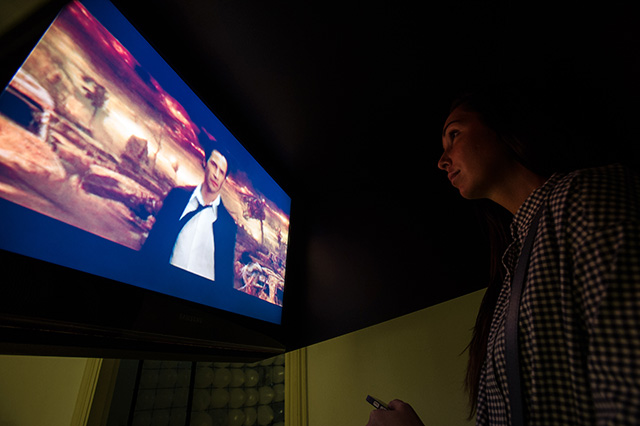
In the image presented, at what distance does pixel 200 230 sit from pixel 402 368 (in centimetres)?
128

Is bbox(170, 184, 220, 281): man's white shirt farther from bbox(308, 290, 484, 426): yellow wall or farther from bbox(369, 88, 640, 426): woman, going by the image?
bbox(308, 290, 484, 426): yellow wall

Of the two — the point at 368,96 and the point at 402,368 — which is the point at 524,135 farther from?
the point at 402,368

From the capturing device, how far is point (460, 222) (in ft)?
4.96

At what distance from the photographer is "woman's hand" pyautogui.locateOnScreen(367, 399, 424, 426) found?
29.6 inches

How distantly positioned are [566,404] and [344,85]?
1156 millimetres

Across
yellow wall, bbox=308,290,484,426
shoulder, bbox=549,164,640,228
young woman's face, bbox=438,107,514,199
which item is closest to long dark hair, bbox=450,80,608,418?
young woman's face, bbox=438,107,514,199

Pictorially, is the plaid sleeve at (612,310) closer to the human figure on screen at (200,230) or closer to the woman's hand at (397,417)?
the woman's hand at (397,417)

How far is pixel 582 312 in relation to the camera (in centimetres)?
44

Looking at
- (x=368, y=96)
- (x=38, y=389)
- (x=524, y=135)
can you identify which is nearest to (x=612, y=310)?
(x=524, y=135)

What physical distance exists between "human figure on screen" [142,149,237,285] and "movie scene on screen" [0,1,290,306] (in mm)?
28

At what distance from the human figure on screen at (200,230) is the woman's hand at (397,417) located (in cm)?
59

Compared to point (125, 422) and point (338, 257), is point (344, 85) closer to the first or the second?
point (338, 257)

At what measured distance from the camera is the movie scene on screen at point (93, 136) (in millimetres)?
474

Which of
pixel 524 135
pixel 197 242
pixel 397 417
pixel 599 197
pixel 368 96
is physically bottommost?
pixel 397 417
